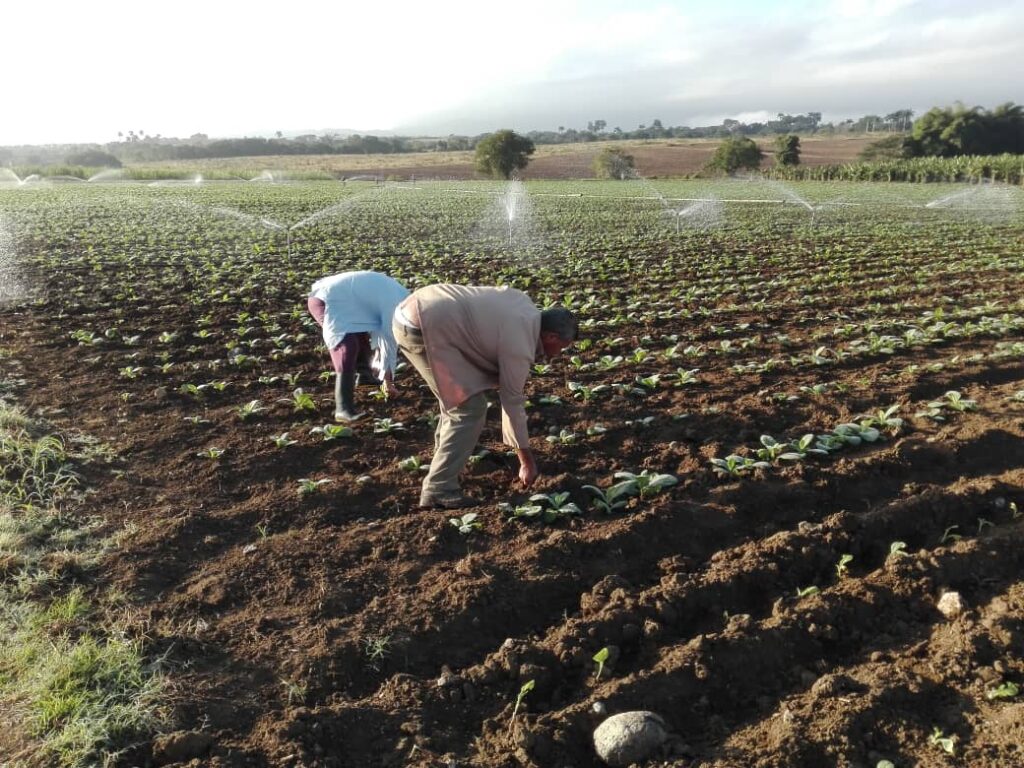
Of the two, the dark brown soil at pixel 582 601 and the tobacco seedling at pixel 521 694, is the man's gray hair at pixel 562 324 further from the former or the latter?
the tobacco seedling at pixel 521 694

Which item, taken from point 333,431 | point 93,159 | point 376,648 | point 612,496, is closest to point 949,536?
point 612,496

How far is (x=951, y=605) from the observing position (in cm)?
350

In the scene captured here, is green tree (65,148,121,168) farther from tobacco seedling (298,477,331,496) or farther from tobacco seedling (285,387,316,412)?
tobacco seedling (298,477,331,496)

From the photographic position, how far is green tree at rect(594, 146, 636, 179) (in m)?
65.6

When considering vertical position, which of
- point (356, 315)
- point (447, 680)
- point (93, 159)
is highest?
point (93, 159)

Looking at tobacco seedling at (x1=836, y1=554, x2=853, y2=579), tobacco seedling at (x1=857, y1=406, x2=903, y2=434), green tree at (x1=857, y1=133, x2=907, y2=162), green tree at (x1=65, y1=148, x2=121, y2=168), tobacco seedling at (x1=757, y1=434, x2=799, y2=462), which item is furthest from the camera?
green tree at (x1=65, y1=148, x2=121, y2=168)

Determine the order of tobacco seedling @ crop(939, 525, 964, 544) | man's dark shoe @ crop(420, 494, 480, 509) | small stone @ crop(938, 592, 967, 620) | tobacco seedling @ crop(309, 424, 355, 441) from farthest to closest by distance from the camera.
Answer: tobacco seedling @ crop(309, 424, 355, 441)
man's dark shoe @ crop(420, 494, 480, 509)
tobacco seedling @ crop(939, 525, 964, 544)
small stone @ crop(938, 592, 967, 620)

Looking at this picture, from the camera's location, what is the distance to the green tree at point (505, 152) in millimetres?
66000

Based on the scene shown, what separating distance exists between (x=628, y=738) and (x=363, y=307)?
387 centimetres

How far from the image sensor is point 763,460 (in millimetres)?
5043

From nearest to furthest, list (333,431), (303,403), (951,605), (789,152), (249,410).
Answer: (951,605), (333,431), (249,410), (303,403), (789,152)

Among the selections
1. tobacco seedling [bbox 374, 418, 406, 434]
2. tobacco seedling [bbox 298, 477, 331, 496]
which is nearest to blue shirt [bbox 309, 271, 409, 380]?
tobacco seedling [bbox 374, 418, 406, 434]

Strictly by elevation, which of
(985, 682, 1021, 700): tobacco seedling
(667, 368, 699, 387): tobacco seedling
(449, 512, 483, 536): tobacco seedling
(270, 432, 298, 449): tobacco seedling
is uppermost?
(667, 368, 699, 387): tobacco seedling

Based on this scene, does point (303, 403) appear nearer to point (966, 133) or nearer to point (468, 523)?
point (468, 523)
